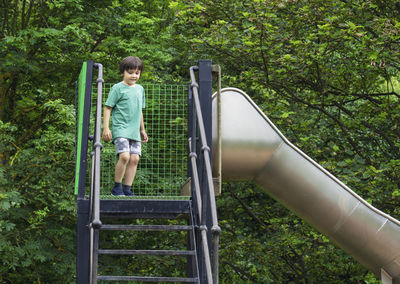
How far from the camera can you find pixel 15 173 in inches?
456

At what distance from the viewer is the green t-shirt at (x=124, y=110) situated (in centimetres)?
603

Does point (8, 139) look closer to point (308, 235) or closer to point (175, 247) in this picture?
point (175, 247)

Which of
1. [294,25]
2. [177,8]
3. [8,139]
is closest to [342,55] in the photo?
[294,25]

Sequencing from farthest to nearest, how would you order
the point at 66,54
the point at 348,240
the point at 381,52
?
the point at 66,54 < the point at 381,52 < the point at 348,240

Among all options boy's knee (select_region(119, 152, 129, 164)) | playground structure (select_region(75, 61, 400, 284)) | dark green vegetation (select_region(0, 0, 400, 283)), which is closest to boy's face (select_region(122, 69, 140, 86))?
playground structure (select_region(75, 61, 400, 284))

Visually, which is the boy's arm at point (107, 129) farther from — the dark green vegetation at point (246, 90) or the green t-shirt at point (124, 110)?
the dark green vegetation at point (246, 90)

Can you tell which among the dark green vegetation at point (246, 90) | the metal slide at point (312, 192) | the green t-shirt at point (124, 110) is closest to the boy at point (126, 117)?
the green t-shirt at point (124, 110)

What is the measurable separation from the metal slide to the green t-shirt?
3.01 ft

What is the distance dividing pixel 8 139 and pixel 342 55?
609 centimetres

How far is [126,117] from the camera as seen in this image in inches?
238

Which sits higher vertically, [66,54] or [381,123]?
[66,54]

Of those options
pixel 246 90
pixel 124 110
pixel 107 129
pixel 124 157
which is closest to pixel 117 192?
pixel 124 157

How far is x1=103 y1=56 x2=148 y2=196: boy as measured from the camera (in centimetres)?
601

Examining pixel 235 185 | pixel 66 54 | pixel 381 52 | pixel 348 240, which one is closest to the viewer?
pixel 348 240
